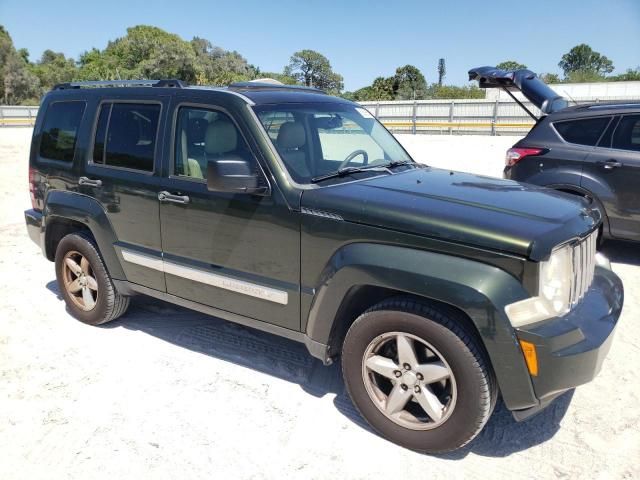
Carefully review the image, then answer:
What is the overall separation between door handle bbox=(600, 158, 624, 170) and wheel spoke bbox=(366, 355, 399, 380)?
14.5ft

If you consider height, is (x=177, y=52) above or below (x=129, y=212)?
above

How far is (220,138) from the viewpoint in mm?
3480

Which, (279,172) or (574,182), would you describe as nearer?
(279,172)

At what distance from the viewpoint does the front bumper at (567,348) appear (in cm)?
244

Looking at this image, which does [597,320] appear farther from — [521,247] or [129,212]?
[129,212]

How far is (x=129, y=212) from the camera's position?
393 centimetres

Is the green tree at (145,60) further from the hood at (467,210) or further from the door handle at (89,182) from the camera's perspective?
the hood at (467,210)

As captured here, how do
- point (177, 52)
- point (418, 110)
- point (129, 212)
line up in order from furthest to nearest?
point (177, 52) < point (418, 110) < point (129, 212)

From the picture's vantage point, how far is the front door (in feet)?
10.4

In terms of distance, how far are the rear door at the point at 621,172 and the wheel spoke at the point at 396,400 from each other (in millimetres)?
4353

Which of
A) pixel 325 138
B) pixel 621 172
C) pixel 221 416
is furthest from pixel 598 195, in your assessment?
pixel 221 416

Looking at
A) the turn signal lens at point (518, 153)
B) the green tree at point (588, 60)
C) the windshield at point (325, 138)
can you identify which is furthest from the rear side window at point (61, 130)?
the green tree at point (588, 60)

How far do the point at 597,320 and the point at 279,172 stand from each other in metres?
1.96

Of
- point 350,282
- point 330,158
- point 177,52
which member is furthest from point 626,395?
point 177,52
